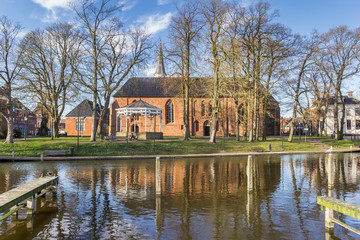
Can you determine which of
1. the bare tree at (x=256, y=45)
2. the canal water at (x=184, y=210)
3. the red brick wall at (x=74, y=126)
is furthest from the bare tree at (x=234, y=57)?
the red brick wall at (x=74, y=126)

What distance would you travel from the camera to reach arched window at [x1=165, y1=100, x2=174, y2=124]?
193 ft

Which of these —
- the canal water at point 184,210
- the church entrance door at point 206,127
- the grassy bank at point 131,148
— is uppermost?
the church entrance door at point 206,127

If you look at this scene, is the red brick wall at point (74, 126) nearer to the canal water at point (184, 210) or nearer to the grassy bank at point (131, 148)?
the grassy bank at point (131, 148)

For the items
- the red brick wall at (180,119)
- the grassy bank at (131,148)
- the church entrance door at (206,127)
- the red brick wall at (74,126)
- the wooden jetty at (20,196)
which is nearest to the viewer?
the wooden jetty at (20,196)

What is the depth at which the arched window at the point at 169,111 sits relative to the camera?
193ft

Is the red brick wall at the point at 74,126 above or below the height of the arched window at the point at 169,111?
below

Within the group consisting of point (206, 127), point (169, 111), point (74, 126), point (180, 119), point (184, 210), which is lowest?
point (184, 210)

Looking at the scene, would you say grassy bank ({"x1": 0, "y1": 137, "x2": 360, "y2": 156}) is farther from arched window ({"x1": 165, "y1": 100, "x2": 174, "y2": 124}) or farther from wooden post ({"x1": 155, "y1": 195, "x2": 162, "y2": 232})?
arched window ({"x1": 165, "y1": 100, "x2": 174, "y2": 124})

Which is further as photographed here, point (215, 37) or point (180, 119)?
point (180, 119)

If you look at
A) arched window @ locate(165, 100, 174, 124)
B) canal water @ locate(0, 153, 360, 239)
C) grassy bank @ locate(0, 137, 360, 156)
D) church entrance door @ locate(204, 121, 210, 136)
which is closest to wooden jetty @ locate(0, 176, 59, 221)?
canal water @ locate(0, 153, 360, 239)

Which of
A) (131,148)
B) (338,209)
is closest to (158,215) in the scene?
(338,209)

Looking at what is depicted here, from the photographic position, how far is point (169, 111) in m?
59.1

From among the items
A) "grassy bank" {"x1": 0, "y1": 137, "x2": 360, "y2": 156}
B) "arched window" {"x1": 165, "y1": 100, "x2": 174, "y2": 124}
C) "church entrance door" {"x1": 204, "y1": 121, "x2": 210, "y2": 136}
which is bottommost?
"grassy bank" {"x1": 0, "y1": 137, "x2": 360, "y2": 156}

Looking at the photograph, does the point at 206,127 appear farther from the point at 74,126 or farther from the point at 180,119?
the point at 74,126
